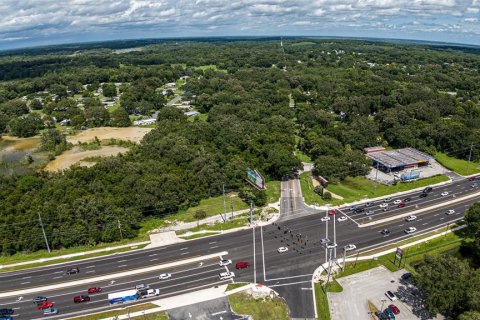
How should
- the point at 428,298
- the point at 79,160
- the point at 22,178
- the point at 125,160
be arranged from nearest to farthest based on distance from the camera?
the point at 428,298 < the point at 22,178 < the point at 125,160 < the point at 79,160

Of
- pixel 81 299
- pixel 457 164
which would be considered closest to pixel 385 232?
pixel 457 164

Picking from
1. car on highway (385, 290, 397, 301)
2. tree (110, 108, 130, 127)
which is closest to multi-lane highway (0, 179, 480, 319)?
car on highway (385, 290, 397, 301)

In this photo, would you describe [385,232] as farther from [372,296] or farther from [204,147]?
[204,147]

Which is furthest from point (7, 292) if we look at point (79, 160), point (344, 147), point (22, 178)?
point (344, 147)

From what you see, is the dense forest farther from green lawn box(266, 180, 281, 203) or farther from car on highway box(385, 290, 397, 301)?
car on highway box(385, 290, 397, 301)

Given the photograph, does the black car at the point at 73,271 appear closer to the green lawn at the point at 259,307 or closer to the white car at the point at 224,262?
the white car at the point at 224,262

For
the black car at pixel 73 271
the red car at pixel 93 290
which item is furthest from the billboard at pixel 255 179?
the black car at pixel 73 271

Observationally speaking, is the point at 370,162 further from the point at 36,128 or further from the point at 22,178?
the point at 36,128
